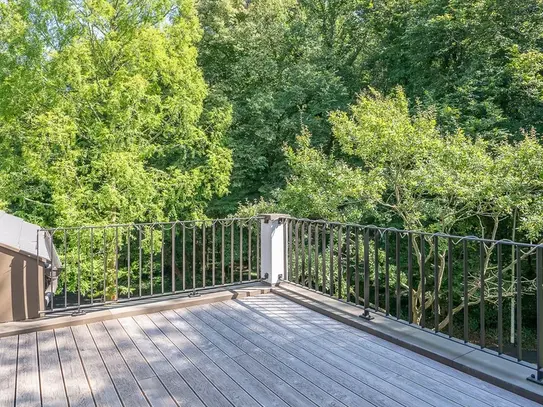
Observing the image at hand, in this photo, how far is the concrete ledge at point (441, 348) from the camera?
2.22 m

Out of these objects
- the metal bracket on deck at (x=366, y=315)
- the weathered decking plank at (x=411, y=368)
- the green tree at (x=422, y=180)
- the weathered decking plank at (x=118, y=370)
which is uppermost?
the green tree at (x=422, y=180)

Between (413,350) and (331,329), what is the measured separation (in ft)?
2.20

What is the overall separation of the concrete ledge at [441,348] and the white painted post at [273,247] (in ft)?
1.88

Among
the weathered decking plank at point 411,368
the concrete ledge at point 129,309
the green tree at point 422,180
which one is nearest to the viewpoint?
the weathered decking plank at point 411,368

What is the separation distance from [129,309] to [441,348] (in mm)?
2571

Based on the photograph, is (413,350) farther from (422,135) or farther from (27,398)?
(422,135)

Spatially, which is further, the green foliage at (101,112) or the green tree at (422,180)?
the green foliage at (101,112)

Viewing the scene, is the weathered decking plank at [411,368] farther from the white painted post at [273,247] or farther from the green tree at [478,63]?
the green tree at [478,63]

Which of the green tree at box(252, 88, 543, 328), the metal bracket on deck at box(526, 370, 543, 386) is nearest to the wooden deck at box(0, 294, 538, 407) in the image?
the metal bracket on deck at box(526, 370, 543, 386)

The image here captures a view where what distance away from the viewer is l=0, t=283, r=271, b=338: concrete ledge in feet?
10.1

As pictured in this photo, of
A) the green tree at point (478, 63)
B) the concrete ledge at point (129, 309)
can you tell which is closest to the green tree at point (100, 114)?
the green tree at point (478, 63)

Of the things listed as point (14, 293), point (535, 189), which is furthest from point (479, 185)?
point (14, 293)

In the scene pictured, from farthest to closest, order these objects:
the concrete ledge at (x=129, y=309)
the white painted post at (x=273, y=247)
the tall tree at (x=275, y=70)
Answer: the tall tree at (x=275, y=70) → the white painted post at (x=273, y=247) → the concrete ledge at (x=129, y=309)

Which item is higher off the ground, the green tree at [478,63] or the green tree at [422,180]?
the green tree at [478,63]
